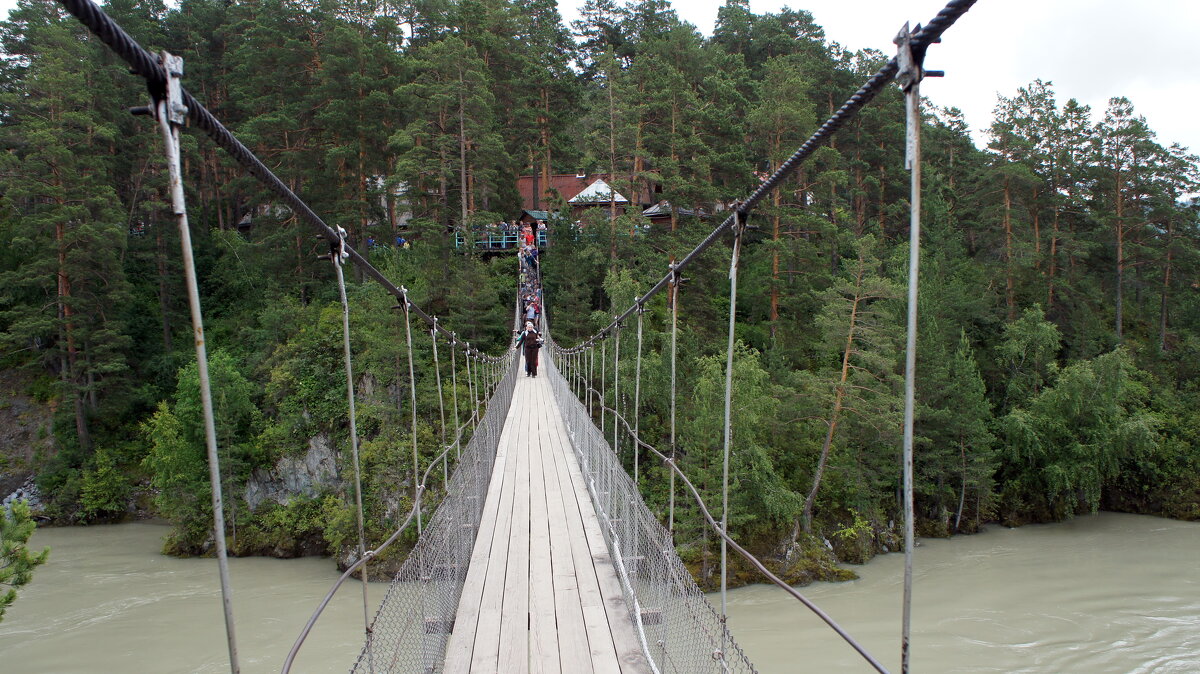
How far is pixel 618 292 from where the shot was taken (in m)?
13.0

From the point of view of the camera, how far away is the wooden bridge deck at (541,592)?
263 centimetres

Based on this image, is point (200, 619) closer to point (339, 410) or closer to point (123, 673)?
point (123, 673)

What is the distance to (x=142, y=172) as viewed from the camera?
16.7 m

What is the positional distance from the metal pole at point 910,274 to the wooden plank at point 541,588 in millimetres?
1662

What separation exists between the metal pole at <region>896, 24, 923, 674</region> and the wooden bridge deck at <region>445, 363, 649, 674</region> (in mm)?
1666

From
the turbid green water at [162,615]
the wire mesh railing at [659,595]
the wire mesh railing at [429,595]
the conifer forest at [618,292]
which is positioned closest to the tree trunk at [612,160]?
the conifer forest at [618,292]

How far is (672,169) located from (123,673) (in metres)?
12.5

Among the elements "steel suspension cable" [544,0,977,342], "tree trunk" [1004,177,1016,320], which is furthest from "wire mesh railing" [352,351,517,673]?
"tree trunk" [1004,177,1016,320]

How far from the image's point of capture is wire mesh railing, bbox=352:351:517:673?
221 cm

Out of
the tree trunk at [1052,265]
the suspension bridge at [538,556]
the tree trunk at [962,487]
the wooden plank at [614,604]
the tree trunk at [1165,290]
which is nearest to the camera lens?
the suspension bridge at [538,556]

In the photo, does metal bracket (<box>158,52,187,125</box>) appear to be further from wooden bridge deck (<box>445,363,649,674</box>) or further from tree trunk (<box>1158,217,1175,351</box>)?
tree trunk (<box>1158,217,1175,351</box>)

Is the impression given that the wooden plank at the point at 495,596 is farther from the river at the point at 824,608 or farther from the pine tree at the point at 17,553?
the river at the point at 824,608

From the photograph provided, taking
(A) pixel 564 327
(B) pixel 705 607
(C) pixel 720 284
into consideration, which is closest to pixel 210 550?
(A) pixel 564 327

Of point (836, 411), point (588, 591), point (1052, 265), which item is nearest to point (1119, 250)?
point (1052, 265)
